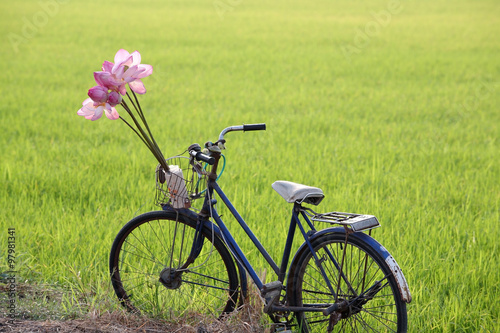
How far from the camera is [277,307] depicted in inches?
110

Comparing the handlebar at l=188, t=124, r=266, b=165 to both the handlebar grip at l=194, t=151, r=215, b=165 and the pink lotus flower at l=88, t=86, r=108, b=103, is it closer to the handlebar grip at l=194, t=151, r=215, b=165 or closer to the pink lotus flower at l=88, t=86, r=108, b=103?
the handlebar grip at l=194, t=151, r=215, b=165

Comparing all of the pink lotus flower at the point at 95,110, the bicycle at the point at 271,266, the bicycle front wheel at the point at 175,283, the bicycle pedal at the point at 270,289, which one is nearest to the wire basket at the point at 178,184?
the bicycle at the point at 271,266

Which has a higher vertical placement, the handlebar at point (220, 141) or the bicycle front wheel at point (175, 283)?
the handlebar at point (220, 141)

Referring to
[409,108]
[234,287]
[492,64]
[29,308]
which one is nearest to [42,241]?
[29,308]

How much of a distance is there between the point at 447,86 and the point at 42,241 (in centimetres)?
972

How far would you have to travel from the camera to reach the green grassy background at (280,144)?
3818mm

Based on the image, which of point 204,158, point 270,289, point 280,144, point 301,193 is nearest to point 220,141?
point 204,158

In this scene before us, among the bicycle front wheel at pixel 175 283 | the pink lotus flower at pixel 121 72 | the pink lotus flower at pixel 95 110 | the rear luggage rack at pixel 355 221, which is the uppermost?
the pink lotus flower at pixel 121 72

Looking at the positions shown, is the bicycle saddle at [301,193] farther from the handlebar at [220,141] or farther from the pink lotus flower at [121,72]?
the pink lotus flower at [121,72]

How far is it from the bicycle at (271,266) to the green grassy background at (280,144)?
0.34 metres

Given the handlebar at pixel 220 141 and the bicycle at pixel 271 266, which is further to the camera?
the handlebar at pixel 220 141

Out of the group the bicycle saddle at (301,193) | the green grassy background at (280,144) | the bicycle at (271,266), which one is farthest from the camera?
the green grassy background at (280,144)

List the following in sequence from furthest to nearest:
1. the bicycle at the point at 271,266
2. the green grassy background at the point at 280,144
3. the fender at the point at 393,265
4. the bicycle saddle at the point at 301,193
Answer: the green grassy background at the point at 280,144
the bicycle saddle at the point at 301,193
the bicycle at the point at 271,266
the fender at the point at 393,265

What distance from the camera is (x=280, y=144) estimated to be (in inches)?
280
